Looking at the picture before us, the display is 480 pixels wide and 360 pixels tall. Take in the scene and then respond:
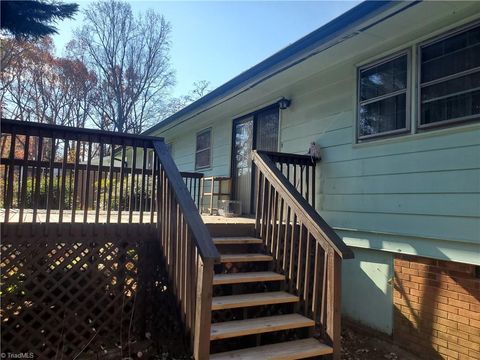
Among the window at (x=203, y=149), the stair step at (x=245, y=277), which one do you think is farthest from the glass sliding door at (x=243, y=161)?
the stair step at (x=245, y=277)

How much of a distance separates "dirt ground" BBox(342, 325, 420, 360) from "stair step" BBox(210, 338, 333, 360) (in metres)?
0.71

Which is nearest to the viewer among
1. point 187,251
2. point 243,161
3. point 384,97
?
point 187,251

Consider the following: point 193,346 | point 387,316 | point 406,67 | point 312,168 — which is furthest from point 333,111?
point 193,346

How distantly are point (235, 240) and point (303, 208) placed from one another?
0.91 meters

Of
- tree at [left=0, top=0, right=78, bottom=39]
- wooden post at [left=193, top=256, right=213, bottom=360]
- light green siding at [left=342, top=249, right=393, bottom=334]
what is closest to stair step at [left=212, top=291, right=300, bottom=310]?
wooden post at [left=193, top=256, right=213, bottom=360]

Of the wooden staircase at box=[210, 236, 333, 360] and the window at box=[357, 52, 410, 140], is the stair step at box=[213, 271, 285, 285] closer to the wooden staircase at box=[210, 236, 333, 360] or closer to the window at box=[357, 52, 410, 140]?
the wooden staircase at box=[210, 236, 333, 360]

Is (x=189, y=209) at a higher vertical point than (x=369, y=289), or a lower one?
higher

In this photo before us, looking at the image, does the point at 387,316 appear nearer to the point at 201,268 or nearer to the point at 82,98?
the point at 201,268

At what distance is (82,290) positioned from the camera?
346cm

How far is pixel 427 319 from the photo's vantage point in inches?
140

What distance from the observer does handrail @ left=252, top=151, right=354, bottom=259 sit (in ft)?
10.1

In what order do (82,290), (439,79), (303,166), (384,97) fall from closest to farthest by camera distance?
(82,290), (439,79), (384,97), (303,166)

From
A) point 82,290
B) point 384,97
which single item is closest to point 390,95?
point 384,97

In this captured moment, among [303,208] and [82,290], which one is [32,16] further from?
[303,208]
